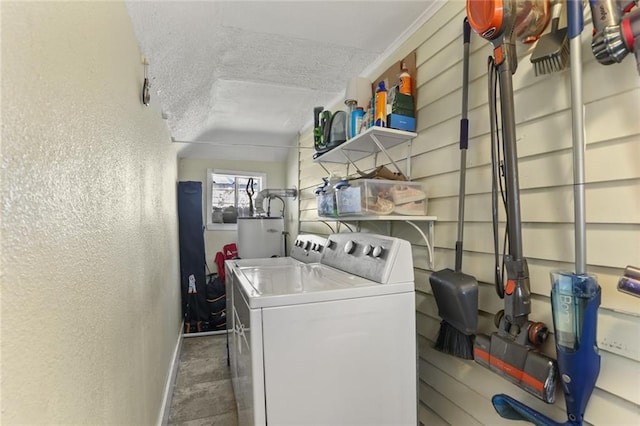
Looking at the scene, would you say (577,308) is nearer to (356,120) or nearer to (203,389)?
(356,120)

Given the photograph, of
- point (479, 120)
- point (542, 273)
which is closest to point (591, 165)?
point (542, 273)

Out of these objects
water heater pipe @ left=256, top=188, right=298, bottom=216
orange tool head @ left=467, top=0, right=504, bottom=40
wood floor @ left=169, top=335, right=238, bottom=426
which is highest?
orange tool head @ left=467, top=0, right=504, bottom=40

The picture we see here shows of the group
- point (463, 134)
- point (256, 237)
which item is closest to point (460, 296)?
point (463, 134)

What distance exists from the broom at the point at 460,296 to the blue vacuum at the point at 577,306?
12.8 inches

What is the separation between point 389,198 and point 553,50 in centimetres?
84

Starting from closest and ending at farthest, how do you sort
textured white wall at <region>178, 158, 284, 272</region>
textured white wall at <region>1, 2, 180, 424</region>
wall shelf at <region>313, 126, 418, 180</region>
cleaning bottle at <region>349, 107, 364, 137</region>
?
1. textured white wall at <region>1, 2, 180, 424</region>
2. wall shelf at <region>313, 126, 418, 180</region>
3. cleaning bottle at <region>349, 107, 364, 137</region>
4. textured white wall at <region>178, 158, 284, 272</region>

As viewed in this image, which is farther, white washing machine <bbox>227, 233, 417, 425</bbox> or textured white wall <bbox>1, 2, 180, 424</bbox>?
white washing machine <bbox>227, 233, 417, 425</bbox>

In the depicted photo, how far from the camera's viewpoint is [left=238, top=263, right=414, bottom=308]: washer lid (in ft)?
3.85

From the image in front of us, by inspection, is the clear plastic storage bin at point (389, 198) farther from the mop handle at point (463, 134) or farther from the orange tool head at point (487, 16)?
the orange tool head at point (487, 16)

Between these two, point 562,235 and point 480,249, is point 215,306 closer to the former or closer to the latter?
point 480,249

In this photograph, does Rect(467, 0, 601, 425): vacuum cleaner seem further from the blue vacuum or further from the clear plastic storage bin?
the clear plastic storage bin

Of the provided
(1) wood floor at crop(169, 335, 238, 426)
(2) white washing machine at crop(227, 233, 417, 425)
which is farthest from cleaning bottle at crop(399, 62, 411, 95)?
(1) wood floor at crop(169, 335, 238, 426)

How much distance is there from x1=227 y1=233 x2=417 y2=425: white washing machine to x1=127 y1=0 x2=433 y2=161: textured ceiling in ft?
3.94

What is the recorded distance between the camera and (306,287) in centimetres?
130
